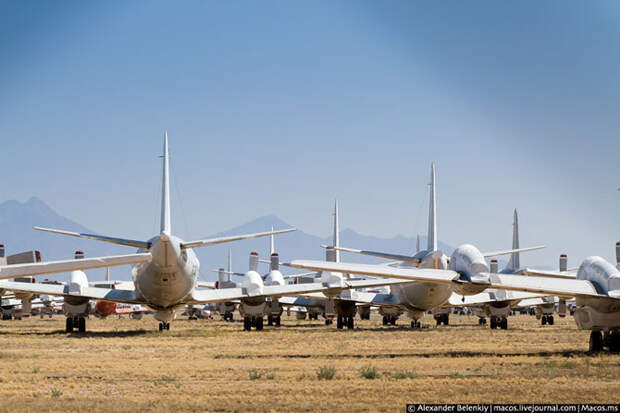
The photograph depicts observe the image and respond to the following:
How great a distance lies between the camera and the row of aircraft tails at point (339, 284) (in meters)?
25.8

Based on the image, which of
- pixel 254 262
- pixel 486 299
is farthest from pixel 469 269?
pixel 254 262

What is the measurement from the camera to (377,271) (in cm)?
2511

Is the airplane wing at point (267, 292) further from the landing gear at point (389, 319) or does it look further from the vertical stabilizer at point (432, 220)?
the landing gear at point (389, 319)

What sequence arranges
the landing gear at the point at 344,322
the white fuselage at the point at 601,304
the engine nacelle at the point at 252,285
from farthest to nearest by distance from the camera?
the landing gear at the point at 344,322 < the engine nacelle at the point at 252,285 < the white fuselage at the point at 601,304

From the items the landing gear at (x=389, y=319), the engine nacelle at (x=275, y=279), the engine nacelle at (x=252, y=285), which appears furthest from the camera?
the landing gear at (x=389, y=319)

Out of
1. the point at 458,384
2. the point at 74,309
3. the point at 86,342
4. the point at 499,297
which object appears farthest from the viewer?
the point at 499,297

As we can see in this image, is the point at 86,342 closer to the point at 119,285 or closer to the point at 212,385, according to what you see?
the point at 212,385

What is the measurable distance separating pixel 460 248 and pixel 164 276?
1622cm

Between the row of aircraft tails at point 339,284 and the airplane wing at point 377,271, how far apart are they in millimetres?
34

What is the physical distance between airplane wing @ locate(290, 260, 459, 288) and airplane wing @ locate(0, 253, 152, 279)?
17.3 ft

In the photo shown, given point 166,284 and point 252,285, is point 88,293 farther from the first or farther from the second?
point 252,285

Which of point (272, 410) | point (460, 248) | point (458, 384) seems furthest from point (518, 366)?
point (272, 410)

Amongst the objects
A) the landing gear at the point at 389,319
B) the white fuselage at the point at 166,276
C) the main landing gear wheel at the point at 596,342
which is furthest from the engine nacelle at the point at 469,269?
the landing gear at the point at 389,319

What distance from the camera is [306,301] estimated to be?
3120 inches
